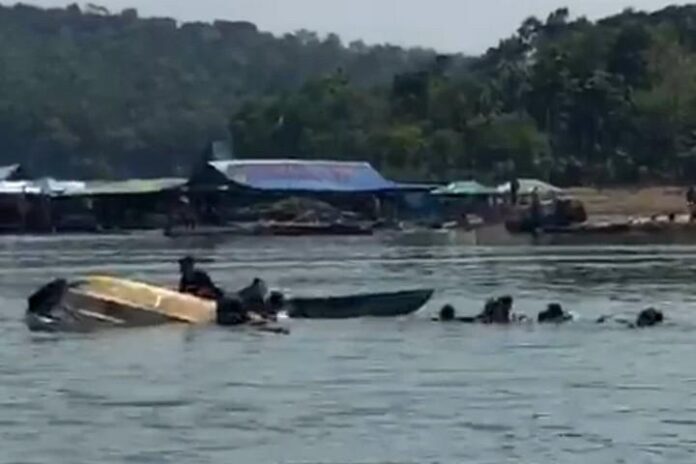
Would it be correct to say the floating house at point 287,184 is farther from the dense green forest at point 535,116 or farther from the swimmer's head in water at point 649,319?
the swimmer's head in water at point 649,319

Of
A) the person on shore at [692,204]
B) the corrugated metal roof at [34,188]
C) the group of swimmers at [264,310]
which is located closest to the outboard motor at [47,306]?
the group of swimmers at [264,310]

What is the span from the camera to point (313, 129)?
16175 centimetres

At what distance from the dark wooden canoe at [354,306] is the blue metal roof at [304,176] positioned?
67.1 metres

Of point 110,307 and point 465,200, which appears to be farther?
point 465,200

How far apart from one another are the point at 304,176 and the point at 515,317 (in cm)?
7004

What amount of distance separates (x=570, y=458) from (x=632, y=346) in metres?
14.2

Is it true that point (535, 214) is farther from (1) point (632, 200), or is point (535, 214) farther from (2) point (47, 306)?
(2) point (47, 306)

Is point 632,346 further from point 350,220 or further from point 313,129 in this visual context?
point 313,129

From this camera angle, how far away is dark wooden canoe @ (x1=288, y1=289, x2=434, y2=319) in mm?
45969

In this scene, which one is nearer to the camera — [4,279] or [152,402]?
[152,402]

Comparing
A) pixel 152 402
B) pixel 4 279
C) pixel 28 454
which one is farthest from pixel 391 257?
pixel 28 454

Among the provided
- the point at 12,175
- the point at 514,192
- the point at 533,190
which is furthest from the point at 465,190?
the point at 12,175

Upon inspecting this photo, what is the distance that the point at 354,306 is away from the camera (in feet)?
152

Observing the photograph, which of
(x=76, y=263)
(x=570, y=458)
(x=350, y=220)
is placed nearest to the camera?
(x=570, y=458)
